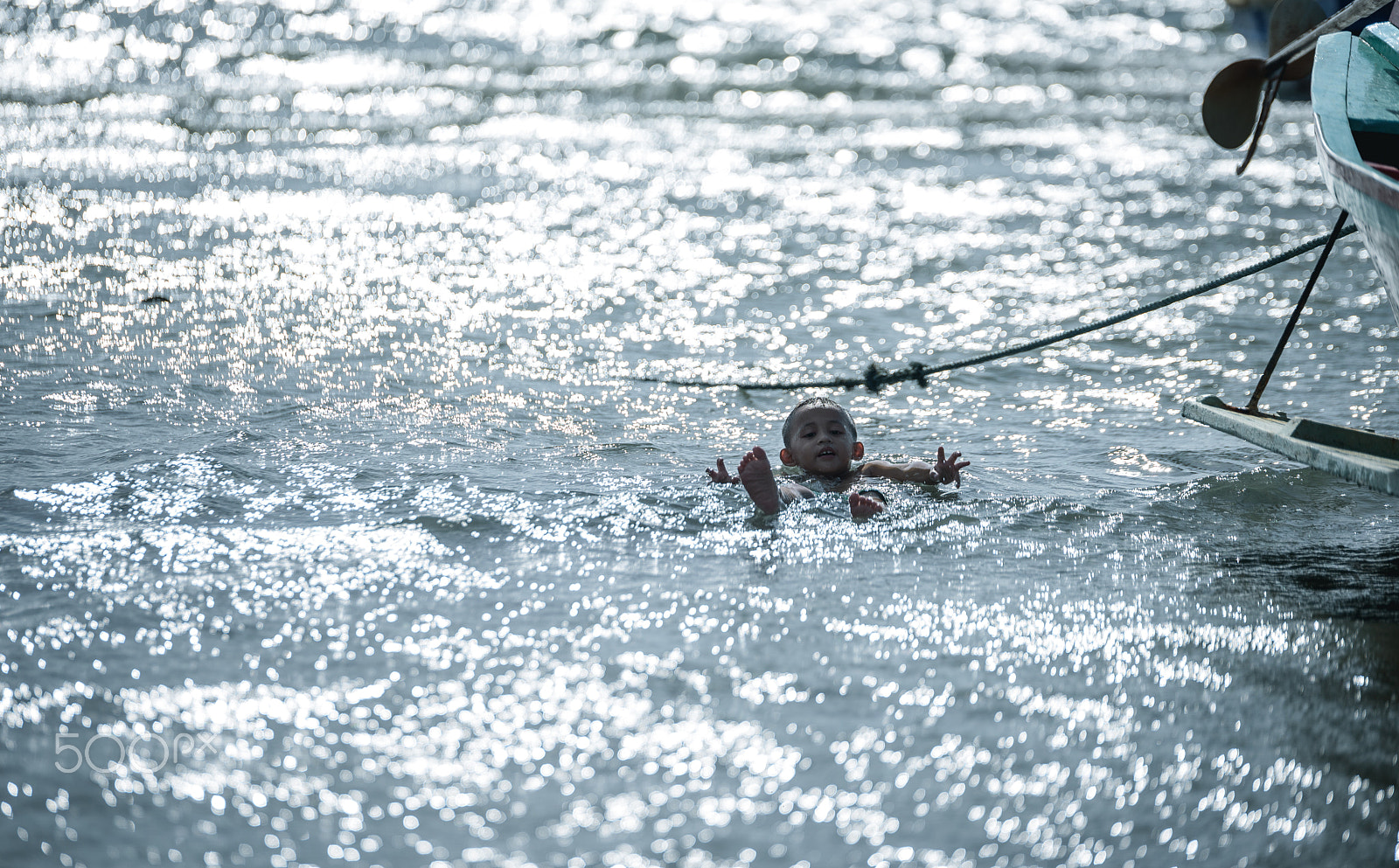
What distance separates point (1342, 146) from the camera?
3973 mm

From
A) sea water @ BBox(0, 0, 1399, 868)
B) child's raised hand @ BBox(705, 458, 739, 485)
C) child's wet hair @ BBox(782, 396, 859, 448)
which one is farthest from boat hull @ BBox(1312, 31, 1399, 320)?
child's raised hand @ BBox(705, 458, 739, 485)

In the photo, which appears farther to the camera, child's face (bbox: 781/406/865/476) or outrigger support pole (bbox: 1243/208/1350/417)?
child's face (bbox: 781/406/865/476)

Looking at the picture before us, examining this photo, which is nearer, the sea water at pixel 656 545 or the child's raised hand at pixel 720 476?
the sea water at pixel 656 545

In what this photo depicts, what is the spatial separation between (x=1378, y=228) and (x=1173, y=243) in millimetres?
6501

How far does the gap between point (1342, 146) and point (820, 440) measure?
1892 millimetres

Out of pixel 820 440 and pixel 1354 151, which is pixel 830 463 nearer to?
pixel 820 440

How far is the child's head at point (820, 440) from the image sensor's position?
473 cm

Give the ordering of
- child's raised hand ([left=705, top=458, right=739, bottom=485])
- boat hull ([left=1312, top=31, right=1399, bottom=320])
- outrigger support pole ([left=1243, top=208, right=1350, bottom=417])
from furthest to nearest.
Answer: child's raised hand ([left=705, top=458, right=739, bottom=485]) < outrigger support pole ([left=1243, top=208, right=1350, bottom=417]) < boat hull ([left=1312, top=31, right=1399, bottom=320])

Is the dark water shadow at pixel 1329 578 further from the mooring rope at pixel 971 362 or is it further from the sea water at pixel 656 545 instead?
the mooring rope at pixel 971 362

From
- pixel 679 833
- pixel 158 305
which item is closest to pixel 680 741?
pixel 679 833

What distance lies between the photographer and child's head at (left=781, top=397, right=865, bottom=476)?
15.5 ft

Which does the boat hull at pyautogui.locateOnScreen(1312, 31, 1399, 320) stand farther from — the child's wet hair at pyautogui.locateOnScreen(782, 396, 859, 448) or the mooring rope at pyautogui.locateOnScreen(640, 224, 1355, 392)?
the child's wet hair at pyautogui.locateOnScreen(782, 396, 859, 448)

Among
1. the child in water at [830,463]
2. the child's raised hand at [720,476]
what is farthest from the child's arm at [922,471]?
the child's raised hand at [720,476]

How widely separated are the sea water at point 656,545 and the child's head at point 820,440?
0.32 meters
